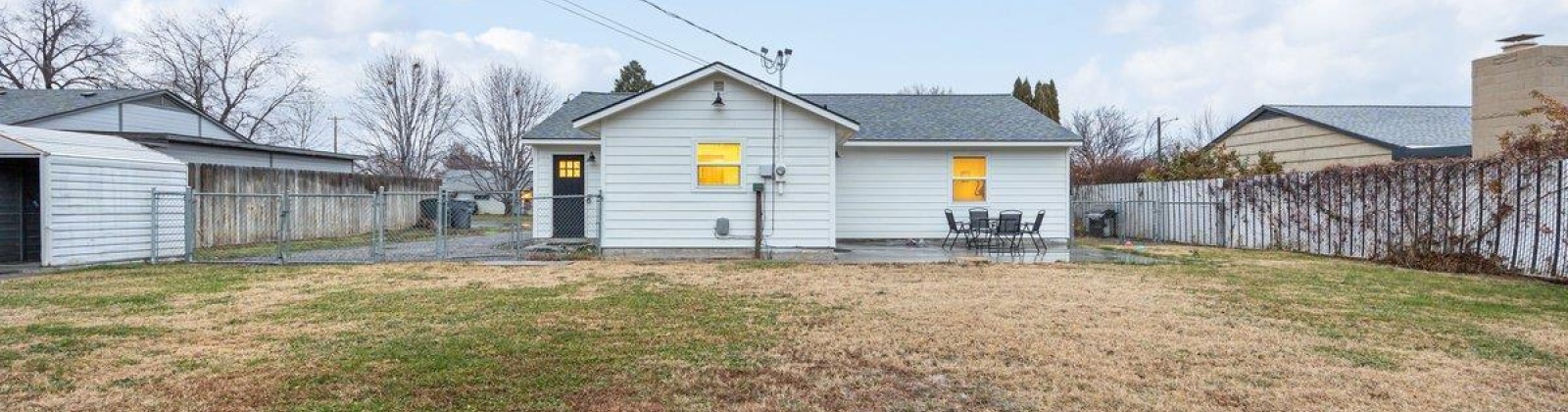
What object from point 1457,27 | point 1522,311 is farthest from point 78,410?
point 1457,27

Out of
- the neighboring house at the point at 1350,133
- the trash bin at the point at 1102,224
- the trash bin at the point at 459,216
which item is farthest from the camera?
the trash bin at the point at 459,216

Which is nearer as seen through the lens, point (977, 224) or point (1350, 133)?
point (977, 224)

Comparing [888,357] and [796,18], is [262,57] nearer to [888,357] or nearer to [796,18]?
[796,18]

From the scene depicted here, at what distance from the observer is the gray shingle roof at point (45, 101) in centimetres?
1809

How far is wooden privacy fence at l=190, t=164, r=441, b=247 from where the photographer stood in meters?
14.0

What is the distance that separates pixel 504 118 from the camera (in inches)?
1262

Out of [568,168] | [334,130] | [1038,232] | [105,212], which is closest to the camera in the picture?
[105,212]

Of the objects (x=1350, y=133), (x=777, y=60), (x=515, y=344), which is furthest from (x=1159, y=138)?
(x=515, y=344)

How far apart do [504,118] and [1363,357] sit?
31252mm

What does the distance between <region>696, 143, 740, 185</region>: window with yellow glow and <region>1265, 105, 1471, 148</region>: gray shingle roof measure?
13.2 m

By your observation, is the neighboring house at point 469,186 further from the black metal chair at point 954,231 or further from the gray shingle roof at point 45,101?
the black metal chair at point 954,231

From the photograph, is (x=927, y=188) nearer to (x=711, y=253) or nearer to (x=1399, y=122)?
(x=711, y=253)

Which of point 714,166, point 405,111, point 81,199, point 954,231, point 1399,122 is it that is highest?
point 405,111

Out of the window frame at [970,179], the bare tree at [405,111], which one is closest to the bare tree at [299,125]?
the bare tree at [405,111]
